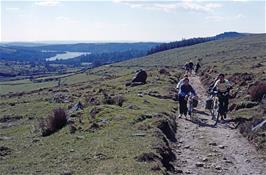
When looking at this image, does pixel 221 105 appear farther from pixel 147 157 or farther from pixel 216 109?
pixel 147 157

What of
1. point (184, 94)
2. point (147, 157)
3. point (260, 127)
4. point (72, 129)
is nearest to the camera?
point (147, 157)

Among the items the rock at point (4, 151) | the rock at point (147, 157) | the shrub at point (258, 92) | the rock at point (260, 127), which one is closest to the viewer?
the rock at point (147, 157)

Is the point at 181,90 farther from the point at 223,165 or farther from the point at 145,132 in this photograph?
the point at 223,165

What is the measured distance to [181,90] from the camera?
26719 millimetres

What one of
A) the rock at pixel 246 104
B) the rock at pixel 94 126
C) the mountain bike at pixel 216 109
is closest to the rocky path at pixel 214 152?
the mountain bike at pixel 216 109

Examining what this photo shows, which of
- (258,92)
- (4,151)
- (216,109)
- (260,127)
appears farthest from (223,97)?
(4,151)

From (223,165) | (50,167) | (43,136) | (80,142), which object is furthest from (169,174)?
(43,136)

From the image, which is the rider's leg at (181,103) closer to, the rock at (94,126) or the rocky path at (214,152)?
the rocky path at (214,152)

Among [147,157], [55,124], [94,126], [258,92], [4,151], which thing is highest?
[258,92]

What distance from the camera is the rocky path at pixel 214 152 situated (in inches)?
642

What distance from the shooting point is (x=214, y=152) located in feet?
60.8

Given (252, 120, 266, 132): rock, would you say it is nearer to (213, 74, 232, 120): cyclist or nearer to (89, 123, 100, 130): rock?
(213, 74, 232, 120): cyclist

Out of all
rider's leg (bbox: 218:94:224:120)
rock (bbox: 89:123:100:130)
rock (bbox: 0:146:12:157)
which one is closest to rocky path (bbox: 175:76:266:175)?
rider's leg (bbox: 218:94:224:120)

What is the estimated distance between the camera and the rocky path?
16297 mm
